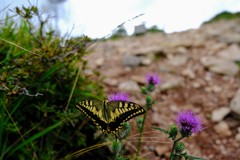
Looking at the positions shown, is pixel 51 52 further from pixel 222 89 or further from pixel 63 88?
pixel 222 89

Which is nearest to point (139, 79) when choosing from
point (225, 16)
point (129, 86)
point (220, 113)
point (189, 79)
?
point (129, 86)

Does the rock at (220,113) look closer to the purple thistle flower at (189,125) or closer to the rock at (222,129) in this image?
the rock at (222,129)

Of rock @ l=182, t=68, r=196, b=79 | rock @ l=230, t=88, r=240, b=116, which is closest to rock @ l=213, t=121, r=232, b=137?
rock @ l=230, t=88, r=240, b=116

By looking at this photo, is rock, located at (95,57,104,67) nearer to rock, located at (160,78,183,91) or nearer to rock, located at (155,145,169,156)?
rock, located at (160,78,183,91)

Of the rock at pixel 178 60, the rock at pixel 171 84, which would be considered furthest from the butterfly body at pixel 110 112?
the rock at pixel 178 60

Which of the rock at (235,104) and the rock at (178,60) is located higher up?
the rock at (178,60)

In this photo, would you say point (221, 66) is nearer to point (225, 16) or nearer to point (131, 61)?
point (131, 61)
